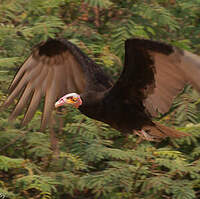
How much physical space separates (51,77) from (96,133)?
0.96m

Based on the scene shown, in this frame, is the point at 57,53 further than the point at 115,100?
Yes

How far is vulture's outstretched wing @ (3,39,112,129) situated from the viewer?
548 cm

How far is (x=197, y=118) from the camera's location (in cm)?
540

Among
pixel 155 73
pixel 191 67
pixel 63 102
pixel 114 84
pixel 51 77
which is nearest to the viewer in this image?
pixel 191 67

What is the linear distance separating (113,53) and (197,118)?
0.96 meters

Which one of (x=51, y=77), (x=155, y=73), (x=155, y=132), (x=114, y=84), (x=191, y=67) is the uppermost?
(x=191, y=67)

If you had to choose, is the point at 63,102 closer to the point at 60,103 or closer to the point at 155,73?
the point at 60,103

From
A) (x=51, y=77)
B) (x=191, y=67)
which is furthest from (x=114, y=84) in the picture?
(x=51, y=77)

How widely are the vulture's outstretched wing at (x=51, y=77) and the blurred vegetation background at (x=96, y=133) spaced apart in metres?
0.10

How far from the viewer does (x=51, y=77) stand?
231 inches

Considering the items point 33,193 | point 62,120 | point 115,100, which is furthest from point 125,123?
point 33,193

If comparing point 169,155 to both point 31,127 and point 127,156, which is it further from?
point 31,127

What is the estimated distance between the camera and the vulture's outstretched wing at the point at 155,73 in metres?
4.47

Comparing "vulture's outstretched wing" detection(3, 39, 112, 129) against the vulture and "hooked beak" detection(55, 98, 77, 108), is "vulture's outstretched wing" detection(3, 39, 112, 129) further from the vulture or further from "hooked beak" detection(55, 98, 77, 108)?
"hooked beak" detection(55, 98, 77, 108)
